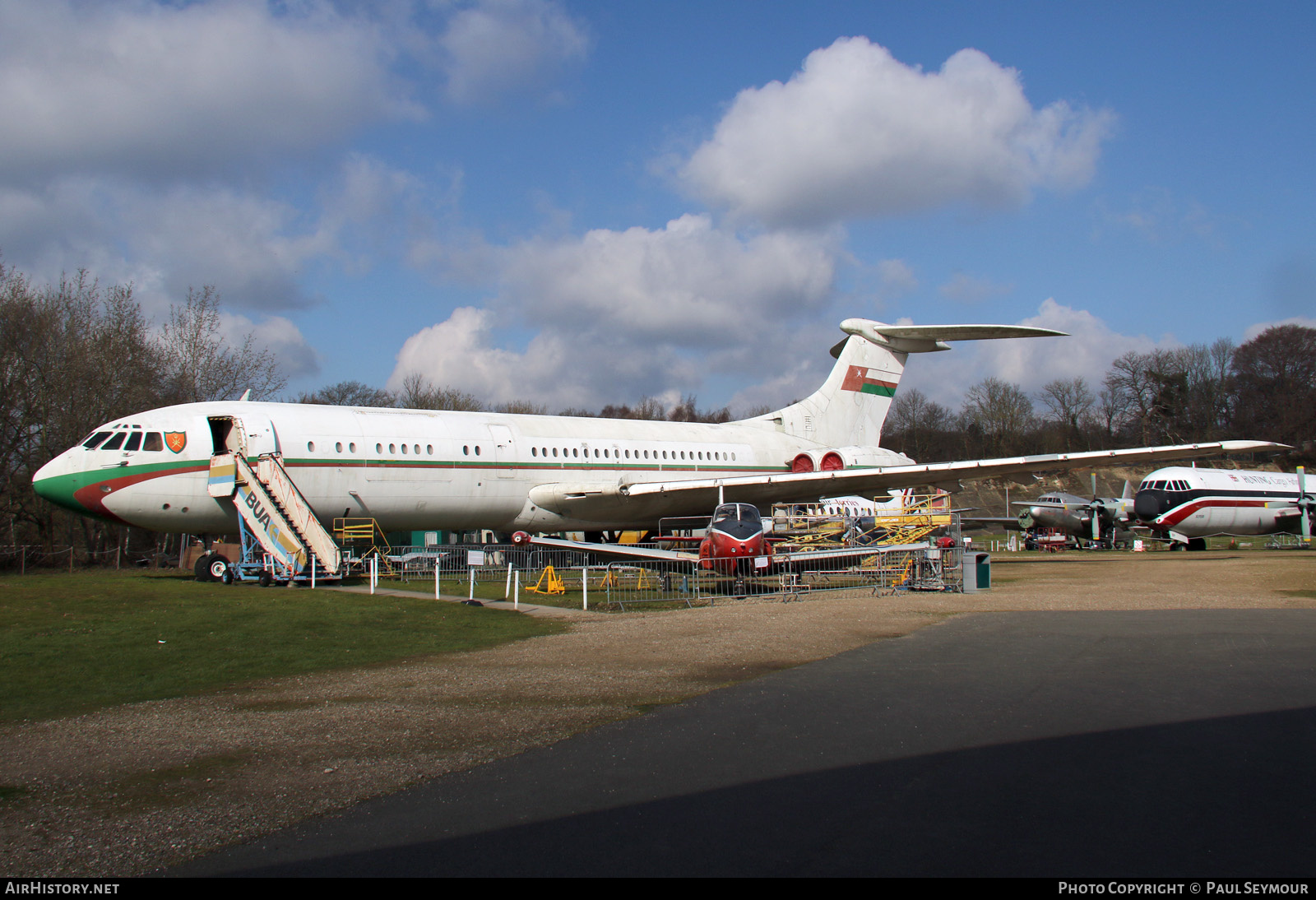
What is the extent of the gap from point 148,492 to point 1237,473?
42490mm

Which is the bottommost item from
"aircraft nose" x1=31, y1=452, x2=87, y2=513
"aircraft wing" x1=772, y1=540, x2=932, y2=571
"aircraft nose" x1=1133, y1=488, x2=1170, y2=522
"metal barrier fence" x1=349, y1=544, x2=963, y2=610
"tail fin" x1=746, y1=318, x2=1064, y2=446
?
"metal barrier fence" x1=349, y1=544, x2=963, y2=610

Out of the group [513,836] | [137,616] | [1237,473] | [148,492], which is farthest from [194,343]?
[1237,473]

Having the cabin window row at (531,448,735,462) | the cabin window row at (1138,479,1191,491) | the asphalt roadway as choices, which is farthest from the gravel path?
the cabin window row at (1138,479,1191,491)

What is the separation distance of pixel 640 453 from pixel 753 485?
380 cm

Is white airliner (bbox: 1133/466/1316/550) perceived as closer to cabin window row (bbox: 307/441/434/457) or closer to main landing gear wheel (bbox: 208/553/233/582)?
cabin window row (bbox: 307/441/434/457)

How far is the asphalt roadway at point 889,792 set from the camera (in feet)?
11.7

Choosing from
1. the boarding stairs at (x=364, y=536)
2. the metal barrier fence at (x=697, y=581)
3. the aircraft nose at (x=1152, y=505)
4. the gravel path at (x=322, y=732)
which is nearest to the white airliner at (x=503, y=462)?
the boarding stairs at (x=364, y=536)

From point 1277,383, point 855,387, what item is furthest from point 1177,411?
point 855,387

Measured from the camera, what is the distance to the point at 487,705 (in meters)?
6.82

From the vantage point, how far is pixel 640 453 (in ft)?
84.5

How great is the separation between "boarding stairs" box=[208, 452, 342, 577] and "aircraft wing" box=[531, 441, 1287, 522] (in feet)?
20.7

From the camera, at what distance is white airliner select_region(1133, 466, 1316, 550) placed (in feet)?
116

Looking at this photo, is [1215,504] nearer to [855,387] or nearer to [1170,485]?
[1170,485]

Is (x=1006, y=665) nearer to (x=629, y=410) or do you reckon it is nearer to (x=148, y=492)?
(x=148, y=492)
